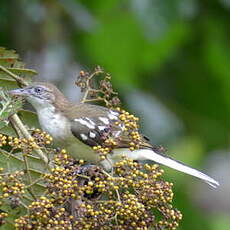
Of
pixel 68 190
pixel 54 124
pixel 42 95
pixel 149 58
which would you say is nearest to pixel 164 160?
pixel 54 124

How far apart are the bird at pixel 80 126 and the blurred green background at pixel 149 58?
1357 mm

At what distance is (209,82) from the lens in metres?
7.14

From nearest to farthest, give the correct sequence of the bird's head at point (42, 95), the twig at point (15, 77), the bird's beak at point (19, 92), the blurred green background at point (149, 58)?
the bird's beak at point (19, 92) → the twig at point (15, 77) → the bird's head at point (42, 95) → the blurred green background at point (149, 58)

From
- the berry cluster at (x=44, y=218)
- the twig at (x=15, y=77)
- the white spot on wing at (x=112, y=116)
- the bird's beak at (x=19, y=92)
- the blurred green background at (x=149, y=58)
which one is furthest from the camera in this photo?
the blurred green background at (x=149, y=58)

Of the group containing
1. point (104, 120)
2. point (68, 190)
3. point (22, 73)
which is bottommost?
point (68, 190)

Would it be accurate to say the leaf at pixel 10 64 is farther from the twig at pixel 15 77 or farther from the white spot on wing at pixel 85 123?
the white spot on wing at pixel 85 123

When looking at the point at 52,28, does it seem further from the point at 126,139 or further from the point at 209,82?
the point at 126,139

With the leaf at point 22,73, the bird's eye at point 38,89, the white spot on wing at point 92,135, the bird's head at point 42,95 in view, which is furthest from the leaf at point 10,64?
the white spot on wing at point 92,135

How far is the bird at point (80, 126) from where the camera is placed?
455cm

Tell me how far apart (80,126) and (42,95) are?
290 mm

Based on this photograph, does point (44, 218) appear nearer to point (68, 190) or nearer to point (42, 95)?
point (68, 190)

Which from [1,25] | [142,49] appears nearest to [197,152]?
[142,49]

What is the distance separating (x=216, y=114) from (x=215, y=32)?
2.31 ft

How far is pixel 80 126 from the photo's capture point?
4.79 m
